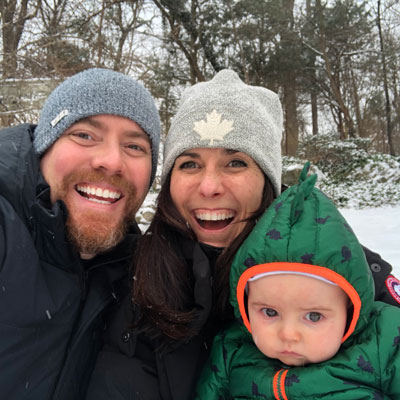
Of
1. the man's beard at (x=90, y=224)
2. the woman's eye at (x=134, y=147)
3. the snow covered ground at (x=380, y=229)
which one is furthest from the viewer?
the snow covered ground at (x=380, y=229)

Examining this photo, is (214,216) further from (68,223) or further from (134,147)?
(68,223)

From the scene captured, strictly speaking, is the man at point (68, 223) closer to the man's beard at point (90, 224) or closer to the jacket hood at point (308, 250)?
the man's beard at point (90, 224)

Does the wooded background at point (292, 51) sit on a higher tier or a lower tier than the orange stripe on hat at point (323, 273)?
higher

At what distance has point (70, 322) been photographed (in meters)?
1.51

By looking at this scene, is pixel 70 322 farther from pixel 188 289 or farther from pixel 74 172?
pixel 74 172

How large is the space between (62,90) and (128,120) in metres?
0.43

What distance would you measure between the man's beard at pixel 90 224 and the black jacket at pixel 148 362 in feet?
1.18

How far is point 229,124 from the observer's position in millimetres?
1775

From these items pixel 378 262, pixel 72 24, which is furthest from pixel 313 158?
pixel 378 262

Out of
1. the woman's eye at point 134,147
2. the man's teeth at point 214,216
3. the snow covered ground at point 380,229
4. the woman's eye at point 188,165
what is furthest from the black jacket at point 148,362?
the snow covered ground at point 380,229

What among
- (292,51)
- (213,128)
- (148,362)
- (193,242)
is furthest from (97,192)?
(292,51)

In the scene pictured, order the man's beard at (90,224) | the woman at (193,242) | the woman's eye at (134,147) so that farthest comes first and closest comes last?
the woman's eye at (134,147) → the man's beard at (90,224) → the woman at (193,242)

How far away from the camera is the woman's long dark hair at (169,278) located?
1.50 metres

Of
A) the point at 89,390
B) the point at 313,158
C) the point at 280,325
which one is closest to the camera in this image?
the point at 280,325
